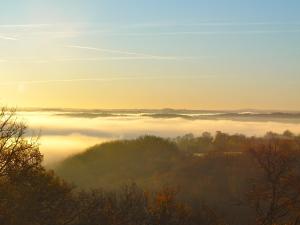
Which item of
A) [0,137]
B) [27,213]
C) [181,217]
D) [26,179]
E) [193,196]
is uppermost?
[0,137]

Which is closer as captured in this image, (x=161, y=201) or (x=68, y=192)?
(x=68, y=192)

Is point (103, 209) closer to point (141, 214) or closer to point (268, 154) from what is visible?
point (141, 214)

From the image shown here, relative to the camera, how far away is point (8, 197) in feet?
154

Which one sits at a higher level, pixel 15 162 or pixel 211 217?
pixel 15 162

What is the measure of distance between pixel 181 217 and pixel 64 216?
81.7 ft

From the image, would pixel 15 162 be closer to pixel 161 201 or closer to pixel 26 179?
pixel 26 179

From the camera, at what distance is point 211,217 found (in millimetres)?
99750

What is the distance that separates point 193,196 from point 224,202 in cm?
1555

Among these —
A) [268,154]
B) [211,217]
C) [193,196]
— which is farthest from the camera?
[193,196]

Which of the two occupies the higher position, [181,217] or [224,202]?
[181,217]

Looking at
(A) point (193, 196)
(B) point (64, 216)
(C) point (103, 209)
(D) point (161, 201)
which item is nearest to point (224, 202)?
(A) point (193, 196)

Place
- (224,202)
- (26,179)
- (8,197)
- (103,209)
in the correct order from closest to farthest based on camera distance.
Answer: (8,197)
(26,179)
(103,209)
(224,202)

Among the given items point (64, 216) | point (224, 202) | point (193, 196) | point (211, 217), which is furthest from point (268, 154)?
point (193, 196)

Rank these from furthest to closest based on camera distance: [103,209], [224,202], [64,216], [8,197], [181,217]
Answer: [224,202] < [181,217] < [103,209] < [64,216] < [8,197]
